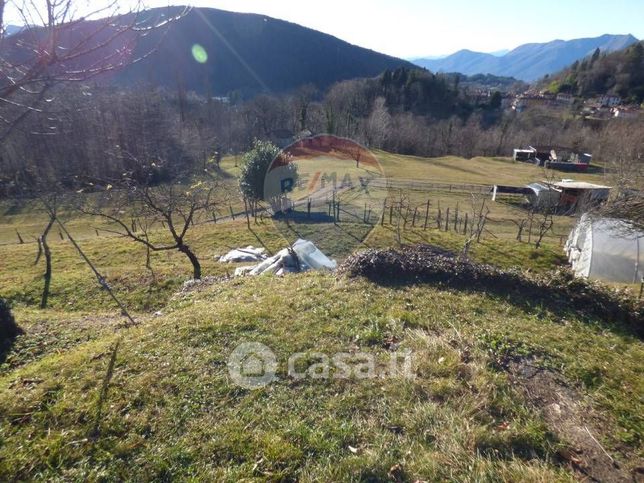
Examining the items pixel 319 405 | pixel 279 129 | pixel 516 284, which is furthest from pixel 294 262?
pixel 279 129

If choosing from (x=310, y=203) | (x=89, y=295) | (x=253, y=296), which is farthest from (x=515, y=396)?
(x=310, y=203)

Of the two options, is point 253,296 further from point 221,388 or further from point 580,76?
point 580,76

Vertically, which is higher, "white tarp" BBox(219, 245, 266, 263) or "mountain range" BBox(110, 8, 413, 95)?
"mountain range" BBox(110, 8, 413, 95)

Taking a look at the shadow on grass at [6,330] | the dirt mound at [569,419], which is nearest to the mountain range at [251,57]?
the shadow on grass at [6,330]

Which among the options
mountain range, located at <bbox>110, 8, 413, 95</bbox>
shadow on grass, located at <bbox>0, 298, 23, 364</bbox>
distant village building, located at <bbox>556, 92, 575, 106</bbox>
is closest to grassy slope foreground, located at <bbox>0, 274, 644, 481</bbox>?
shadow on grass, located at <bbox>0, 298, 23, 364</bbox>

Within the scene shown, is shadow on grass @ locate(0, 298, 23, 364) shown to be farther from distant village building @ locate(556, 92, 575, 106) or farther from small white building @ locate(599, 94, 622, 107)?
distant village building @ locate(556, 92, 575, 106)

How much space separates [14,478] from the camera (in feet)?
9.00

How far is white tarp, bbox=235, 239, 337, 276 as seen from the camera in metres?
10.7

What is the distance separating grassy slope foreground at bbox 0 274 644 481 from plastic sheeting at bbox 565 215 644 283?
11.1 meters

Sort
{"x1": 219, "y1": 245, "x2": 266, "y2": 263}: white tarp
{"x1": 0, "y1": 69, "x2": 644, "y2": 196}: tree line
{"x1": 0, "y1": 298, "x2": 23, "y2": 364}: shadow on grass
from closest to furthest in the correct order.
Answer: {"x1": 0, "y1": 298, "x2": 23, "y2": 364}: shadow on grass → {"x1": 219, "y1": 245, "x2": 266, "y2": 263}: white tarp → {"x1": 0, "y1": 69, "x2": 644, "y2": 196}: tree line

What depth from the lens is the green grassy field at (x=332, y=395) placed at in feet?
9.35

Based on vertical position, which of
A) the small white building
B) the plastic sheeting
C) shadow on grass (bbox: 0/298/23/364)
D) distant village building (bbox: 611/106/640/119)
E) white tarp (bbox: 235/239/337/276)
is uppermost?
the small white building

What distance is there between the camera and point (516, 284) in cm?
679

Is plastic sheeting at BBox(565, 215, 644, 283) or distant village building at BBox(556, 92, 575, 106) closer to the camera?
plastic sheeting at BBox(565, 215, 644, 283)
